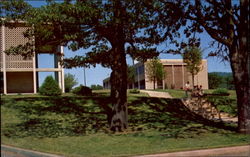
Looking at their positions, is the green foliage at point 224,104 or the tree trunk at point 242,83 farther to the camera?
the green foliage at point 224,104

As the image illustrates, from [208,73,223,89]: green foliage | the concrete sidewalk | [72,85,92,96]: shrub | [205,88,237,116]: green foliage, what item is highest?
[208,73,223,89]: green foliage

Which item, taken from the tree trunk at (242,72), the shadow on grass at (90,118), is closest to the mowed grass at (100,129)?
the shadow on grass at (90,118)

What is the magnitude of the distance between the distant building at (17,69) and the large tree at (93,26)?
1557 centimetres

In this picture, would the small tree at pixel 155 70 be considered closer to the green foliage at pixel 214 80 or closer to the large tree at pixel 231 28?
the green foliage at pixel 214 80

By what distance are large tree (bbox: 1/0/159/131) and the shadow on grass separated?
4.65 ft

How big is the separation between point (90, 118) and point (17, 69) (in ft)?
55.2

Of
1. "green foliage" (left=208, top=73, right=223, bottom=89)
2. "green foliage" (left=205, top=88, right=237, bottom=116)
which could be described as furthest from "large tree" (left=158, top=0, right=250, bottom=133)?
"green foliage" (left=208, top=73, right=223, bottom=89)

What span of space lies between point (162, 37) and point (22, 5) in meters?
5.89

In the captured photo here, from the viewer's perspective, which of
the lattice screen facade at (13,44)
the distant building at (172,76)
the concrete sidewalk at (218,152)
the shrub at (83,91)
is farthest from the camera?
the distant building at (172,76)

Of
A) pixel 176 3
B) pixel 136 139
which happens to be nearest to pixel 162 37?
pixel 176 3

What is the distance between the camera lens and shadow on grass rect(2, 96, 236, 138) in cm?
1136

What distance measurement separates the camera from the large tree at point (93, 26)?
11062 mm

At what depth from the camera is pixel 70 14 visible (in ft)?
35.9

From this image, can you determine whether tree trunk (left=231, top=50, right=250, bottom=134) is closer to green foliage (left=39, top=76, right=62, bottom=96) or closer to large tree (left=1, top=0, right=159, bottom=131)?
large tree (left=1, top=0, right=159, bottom=131)
